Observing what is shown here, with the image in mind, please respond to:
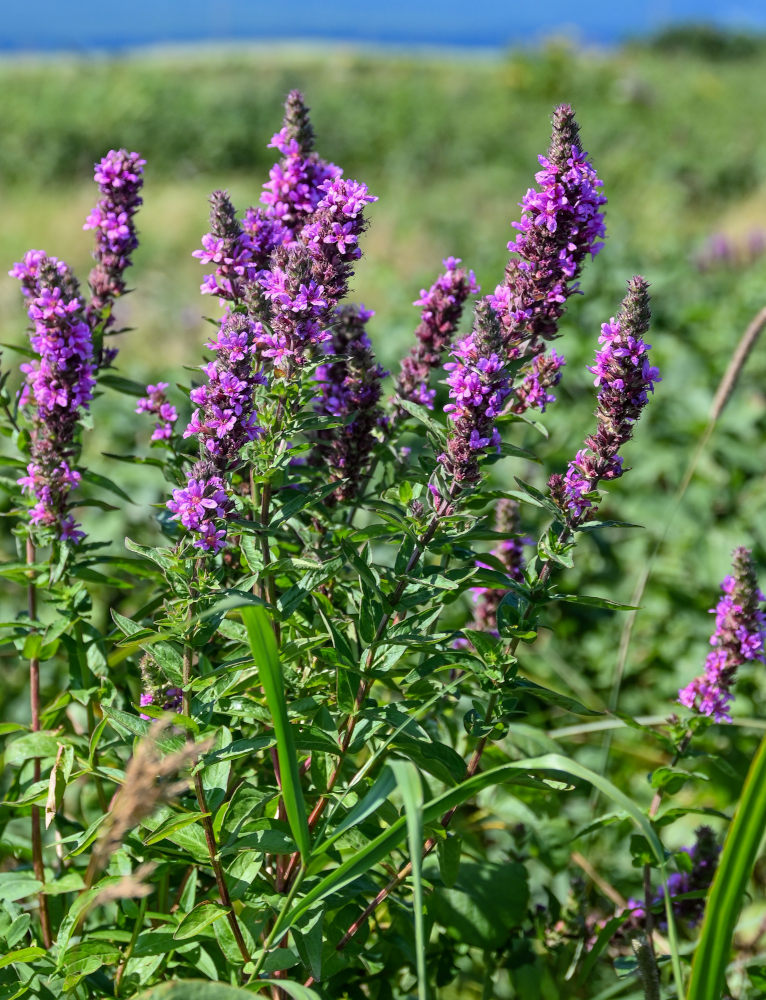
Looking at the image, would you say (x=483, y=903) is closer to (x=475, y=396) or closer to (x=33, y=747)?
(x=33, y=747)

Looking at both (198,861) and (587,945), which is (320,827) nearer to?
(198,861)

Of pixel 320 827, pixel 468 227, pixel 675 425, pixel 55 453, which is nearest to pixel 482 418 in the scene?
pixel 320 827

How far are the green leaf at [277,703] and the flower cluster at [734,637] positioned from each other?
3.10 feet

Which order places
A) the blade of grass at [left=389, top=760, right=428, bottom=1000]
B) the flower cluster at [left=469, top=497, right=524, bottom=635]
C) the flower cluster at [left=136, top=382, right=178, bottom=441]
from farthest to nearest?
the flower cluster at [left=469, top=497, right=524, bottom=635] → the flower cluster at [left=136, top=382, right=178, bottom=441] → the blade of grass at [left=389, top=760, right=428, bottom=1000]

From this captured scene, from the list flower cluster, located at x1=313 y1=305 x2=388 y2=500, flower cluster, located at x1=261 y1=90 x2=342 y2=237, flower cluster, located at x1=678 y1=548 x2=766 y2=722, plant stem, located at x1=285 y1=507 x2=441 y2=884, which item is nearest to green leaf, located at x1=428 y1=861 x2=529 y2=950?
plant stem, located at x1=285 y1=507 x2=441 y2=884

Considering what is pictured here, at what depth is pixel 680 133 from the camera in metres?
19.9

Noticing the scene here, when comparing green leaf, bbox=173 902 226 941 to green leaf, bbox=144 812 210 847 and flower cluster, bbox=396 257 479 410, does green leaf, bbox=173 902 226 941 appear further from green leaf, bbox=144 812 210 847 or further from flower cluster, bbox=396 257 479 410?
flower cluster, bbox=396 257 479 410

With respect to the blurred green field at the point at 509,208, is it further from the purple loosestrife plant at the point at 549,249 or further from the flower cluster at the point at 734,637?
the flower cluster at the point at 734,637

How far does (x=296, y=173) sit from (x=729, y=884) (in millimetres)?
1472

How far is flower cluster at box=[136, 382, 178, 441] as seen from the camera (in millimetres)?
2023

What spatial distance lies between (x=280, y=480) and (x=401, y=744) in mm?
512

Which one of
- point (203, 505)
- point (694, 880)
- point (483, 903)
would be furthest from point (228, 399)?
point (694, 880)

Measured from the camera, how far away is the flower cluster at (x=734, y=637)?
2010 mm

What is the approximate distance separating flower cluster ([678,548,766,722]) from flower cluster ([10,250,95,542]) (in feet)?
4.31
